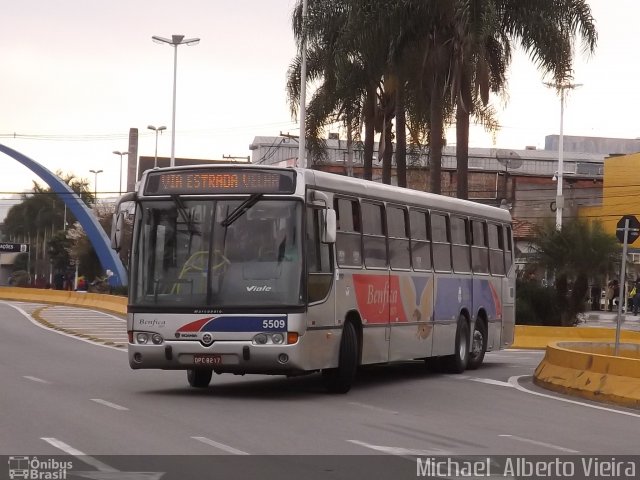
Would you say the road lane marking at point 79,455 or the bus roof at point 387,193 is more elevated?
the bus roof at point 387,193

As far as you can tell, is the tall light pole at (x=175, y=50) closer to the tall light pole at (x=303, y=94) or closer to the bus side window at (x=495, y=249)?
the tall light pole at (x=303, y=94)

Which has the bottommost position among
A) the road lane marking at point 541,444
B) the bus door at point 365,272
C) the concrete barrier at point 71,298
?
the concrete barrier at point 71,298

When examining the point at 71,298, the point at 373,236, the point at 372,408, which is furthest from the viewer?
the point at 71,298

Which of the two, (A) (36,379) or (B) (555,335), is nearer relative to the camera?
(A) (36,379)

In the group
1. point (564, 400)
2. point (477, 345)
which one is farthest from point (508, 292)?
point (564, 400)

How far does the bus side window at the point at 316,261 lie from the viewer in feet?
57.8

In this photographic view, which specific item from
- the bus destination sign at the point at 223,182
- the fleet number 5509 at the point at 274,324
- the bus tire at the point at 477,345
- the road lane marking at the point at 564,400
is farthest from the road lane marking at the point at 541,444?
the bus tire at the point at 477,345

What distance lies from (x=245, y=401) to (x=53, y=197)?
11983cm

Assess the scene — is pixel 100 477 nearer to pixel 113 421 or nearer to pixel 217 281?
pixel 113 421

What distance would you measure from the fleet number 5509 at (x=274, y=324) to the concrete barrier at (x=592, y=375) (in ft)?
15.2

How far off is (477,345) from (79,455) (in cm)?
1469

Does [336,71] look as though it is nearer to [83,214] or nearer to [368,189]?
[368,189]

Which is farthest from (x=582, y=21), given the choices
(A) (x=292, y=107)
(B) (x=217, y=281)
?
(B) (x=217, y=281)

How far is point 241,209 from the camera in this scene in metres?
17.6
